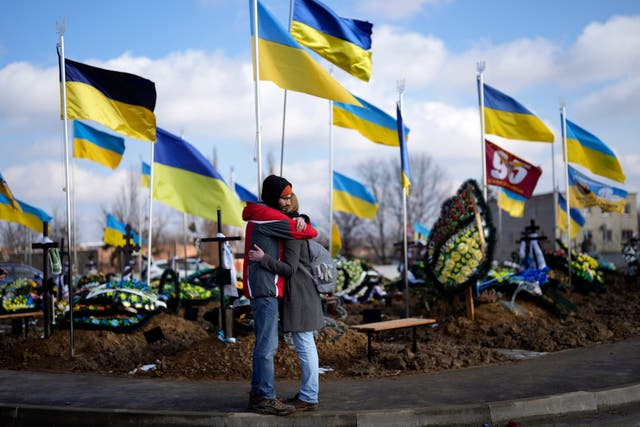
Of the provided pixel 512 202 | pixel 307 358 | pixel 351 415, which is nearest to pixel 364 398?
pixel 351 415

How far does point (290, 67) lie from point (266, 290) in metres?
4.56

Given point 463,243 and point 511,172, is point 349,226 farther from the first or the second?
point 463,243

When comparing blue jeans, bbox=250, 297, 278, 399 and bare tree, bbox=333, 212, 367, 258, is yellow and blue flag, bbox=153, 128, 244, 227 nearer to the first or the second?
blue jeans, bbox=250, 297, 278, 399

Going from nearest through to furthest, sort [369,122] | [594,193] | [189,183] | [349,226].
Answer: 1. [189,183]
2. [369,122]
3. [594,193]
4. [349,226]

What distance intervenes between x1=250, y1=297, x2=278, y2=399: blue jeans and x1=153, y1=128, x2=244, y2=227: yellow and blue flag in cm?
568

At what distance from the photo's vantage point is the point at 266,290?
5.59 m

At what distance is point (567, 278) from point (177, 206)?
1090cm

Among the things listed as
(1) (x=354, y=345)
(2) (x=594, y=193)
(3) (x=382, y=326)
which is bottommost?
(1) (x=354, y=345)

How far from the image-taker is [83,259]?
2361 inches

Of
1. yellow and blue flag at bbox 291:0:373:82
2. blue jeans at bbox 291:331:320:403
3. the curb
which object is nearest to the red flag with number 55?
yellow and blue flag at bbox 291:0:373:82

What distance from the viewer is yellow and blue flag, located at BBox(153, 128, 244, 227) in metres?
11.4

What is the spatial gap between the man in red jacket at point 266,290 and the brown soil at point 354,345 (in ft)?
6.96

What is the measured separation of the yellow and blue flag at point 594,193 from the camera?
18.3 meters

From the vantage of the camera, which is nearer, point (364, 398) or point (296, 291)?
point (296, 291)
